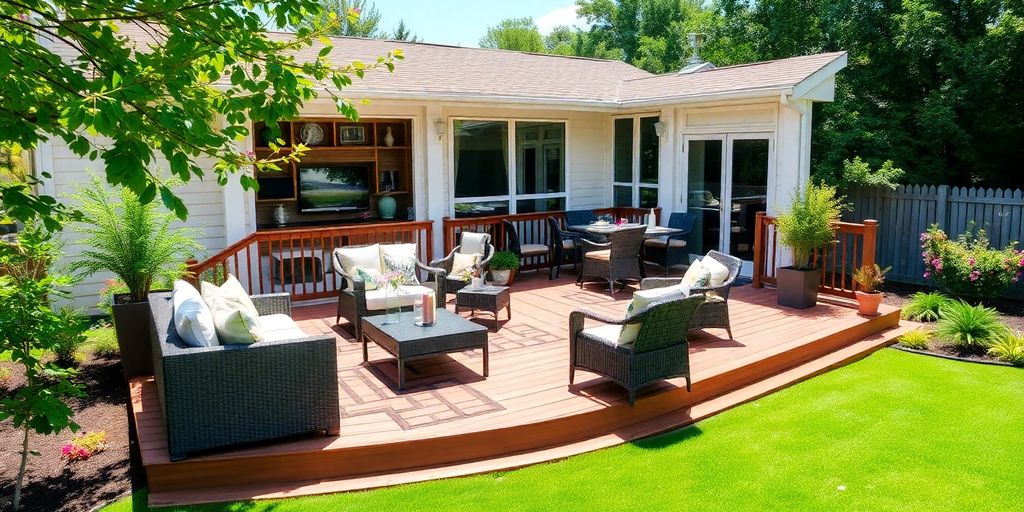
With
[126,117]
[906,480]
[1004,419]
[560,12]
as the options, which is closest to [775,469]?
[906,480]

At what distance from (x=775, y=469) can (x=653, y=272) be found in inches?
233

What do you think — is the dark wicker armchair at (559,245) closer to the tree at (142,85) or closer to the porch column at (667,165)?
the porch column at (667,165)

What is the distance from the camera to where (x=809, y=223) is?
802 cm

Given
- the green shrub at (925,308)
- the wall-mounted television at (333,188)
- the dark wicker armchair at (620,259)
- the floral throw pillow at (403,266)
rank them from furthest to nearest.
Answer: the wall-mounted television at (333,188) → the dark wicker armchair at (620,259) → the green shrub at (925,308) → the floral throw pillow at (403,266)

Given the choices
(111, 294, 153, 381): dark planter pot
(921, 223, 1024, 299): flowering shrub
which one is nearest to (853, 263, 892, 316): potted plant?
(921, 223, 1024, 299): flowering shrub

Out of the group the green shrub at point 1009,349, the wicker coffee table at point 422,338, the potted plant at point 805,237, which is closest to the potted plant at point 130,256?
the wicker coffee table at point 422,338

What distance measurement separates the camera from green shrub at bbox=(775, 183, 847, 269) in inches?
315

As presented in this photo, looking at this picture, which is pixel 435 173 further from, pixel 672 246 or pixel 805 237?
pixel 805 237

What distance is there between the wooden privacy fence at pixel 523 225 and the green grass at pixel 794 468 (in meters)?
5.05

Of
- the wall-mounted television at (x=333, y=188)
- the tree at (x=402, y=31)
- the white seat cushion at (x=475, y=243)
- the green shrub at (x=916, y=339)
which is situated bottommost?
the green shrub at (x=916, y=339)

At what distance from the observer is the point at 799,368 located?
21.9 feet

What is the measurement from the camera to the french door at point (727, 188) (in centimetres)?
977

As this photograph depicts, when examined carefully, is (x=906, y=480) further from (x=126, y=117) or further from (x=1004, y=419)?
(x=126, y=117)

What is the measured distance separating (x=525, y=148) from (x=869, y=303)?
5424 mm
